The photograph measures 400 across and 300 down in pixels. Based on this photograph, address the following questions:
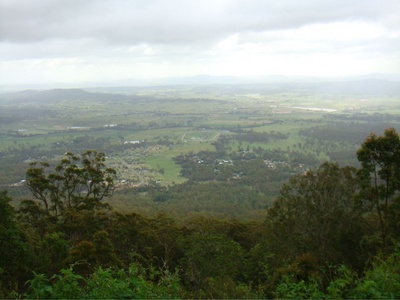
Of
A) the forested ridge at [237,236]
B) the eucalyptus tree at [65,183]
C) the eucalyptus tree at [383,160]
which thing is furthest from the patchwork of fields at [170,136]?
the eucalyptus tree at [383,160]

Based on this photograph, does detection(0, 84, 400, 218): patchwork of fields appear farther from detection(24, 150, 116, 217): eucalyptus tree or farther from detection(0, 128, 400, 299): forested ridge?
detection(0, 128, 400, 299): forested ridge

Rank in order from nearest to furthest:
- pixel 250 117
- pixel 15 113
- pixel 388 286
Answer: pixel 388 286 → pixel 250 117 → pixel 15 113

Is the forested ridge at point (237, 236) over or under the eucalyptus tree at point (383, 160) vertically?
under

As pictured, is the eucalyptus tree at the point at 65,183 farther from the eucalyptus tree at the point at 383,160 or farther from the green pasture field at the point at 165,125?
the green pasture field at the point at 165,125

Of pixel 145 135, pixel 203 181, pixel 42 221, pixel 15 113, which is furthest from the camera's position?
pixel 15 113

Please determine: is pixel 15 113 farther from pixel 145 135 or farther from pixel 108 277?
pixel 108 277

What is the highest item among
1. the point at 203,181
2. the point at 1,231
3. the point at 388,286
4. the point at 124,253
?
the point at 388,286

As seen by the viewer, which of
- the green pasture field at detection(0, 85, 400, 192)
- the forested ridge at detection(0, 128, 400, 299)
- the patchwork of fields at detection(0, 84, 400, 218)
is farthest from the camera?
the green pasture field at detection(0, 85, 400, 192)

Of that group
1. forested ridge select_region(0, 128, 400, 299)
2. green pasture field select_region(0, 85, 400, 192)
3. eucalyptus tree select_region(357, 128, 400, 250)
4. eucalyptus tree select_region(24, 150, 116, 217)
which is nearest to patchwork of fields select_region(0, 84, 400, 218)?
green pasture field select_region(0, 85, 400, 192)

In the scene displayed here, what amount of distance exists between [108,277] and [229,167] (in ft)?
176

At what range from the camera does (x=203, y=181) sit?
5259cm

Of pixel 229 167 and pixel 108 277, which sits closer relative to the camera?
pixel 108 277

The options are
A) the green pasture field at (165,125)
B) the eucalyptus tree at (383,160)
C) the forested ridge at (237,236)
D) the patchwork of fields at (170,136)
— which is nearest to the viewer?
the forested ridge at (237,236)

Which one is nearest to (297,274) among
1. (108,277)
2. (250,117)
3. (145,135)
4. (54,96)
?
(108,277)
